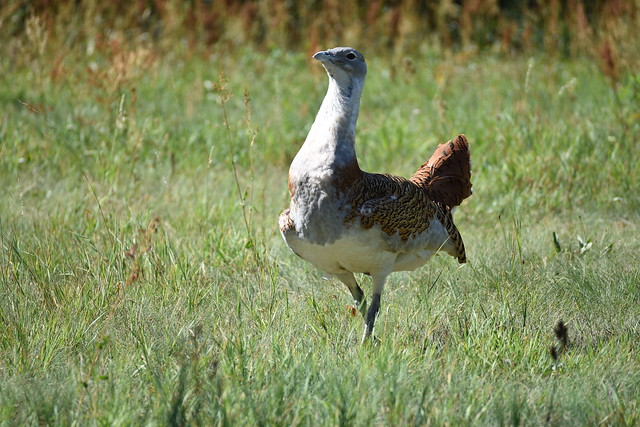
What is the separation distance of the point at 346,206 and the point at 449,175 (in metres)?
1.20

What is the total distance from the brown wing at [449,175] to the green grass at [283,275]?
1.34 feet

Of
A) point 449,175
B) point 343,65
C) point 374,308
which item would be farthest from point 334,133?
point 449,175

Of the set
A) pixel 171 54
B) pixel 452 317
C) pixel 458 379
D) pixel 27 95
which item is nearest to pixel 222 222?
pixel 452 317

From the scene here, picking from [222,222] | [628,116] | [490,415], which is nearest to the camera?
[490,415]

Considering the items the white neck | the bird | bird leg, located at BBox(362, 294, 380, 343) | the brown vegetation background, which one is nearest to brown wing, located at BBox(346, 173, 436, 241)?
the bird

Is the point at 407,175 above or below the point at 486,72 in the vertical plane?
below

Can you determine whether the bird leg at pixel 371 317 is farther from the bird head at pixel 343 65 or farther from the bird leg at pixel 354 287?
the bird head at pixel 343 65

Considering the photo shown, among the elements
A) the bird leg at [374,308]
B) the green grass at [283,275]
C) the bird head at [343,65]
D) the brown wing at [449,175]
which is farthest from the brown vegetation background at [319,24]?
the bird leg at [374,308]

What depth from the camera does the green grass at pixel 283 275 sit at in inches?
118

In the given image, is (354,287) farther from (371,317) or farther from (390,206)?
(390,206)

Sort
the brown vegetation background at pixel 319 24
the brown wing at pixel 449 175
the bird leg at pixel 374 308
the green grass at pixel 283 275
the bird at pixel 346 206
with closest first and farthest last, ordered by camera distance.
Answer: the green grass at pixel 283 275 → the bird at pixel 346 206 → the bird leg at pixel 374 308 → the brown wing at pixel 449 175 → the brown vegetation background at pixel 319 24

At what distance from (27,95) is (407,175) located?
362cm

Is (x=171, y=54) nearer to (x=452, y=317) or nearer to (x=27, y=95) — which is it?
(x=27, y=95)

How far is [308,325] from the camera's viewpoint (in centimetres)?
373
